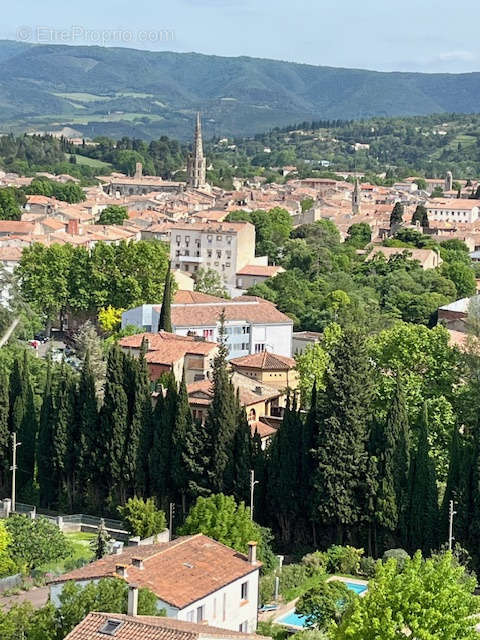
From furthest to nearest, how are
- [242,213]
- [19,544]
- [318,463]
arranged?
[242,213]
[318,463]
[19,544]

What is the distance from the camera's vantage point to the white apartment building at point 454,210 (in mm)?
128625

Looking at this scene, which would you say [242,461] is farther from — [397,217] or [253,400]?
[397,217]

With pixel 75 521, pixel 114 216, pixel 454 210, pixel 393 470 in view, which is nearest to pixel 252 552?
pixel 393 470

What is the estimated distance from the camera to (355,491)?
31.9 metres

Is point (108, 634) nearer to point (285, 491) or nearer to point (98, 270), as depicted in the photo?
point (285, 491)

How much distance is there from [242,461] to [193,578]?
9.37 metres

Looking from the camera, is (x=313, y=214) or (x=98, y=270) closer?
(x=98, y=270)

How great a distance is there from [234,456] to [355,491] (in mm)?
3335

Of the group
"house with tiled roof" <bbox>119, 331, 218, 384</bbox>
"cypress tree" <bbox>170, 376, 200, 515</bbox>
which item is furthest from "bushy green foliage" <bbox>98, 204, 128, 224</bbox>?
"cypress tree" <bbox>170, 376, 200, 515</bbox>

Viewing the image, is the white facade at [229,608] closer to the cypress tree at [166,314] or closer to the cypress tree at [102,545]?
the cypress tree at [102,545]

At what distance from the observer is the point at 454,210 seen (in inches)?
5113

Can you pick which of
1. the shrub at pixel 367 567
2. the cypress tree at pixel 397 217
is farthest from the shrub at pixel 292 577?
the cypress tree at pixel 397 217

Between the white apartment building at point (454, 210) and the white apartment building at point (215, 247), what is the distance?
168 feet

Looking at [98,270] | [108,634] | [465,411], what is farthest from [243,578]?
[98,270]
